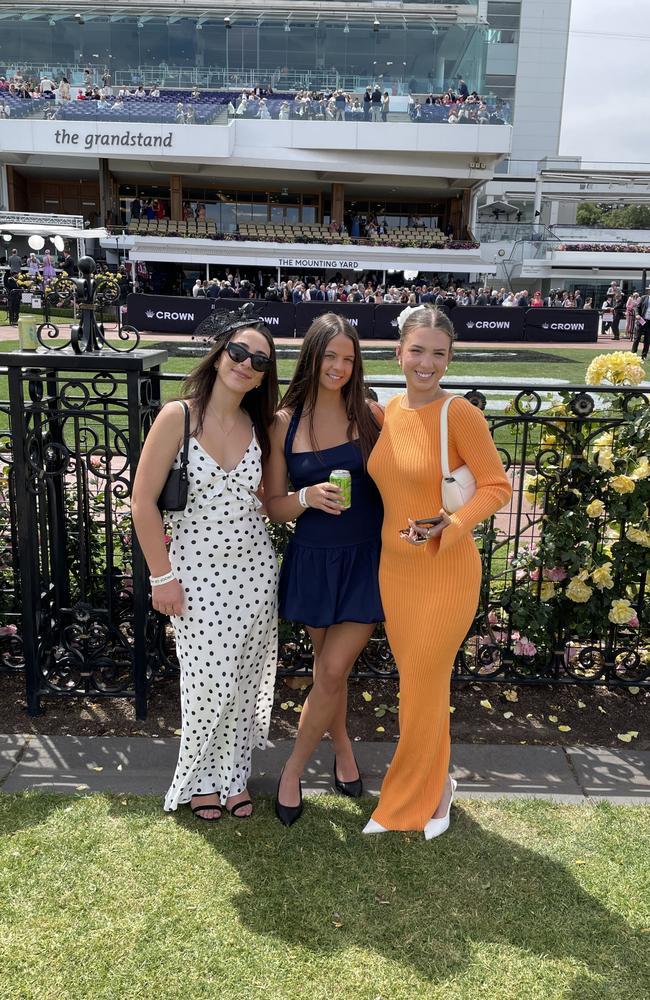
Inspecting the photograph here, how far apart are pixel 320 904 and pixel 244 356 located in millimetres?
1881

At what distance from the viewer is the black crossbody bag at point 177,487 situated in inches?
109

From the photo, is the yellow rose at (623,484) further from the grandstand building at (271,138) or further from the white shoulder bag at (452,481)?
the grandstand building at (271,138)

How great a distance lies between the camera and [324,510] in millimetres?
2770

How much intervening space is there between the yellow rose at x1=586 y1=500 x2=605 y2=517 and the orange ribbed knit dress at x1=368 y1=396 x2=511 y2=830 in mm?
1303

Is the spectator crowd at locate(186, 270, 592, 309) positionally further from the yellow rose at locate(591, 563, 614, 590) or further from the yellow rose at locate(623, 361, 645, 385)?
the yellow rose at locate(591, 563, 614, 590)

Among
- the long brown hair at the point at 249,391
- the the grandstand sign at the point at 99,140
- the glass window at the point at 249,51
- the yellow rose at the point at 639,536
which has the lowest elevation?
the yellow rose at the point at 639,536

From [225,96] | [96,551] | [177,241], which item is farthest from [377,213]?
[96,551]

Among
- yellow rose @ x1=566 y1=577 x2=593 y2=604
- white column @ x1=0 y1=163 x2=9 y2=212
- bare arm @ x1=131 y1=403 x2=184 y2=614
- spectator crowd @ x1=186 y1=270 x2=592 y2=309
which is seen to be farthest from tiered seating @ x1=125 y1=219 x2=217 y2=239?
bare arm @ x1=131 y1=403 x2=184 y2=614

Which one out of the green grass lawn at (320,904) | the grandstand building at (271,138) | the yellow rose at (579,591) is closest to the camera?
the green grass lawn at (320,904)

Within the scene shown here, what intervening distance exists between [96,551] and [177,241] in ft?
120

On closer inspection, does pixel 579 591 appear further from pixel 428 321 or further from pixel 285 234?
pixel 285 234

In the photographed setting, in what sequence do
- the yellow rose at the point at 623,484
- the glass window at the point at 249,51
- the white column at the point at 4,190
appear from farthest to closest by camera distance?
the glass window at the point at 249,51, the white column at the point at 4,190, the yellow rose at the point at 623,484

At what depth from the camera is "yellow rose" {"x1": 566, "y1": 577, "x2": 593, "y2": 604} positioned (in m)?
3.92

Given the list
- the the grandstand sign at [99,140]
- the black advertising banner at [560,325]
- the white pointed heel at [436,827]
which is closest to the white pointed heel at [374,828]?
the white pointed heel at [436,827]
